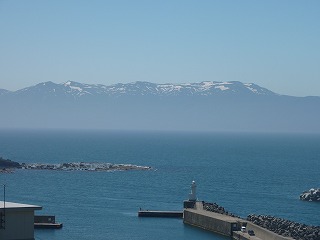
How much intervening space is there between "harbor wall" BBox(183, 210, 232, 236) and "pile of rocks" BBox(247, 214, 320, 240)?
166 centimetres

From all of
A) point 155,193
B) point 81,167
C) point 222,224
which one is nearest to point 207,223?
point 222,224

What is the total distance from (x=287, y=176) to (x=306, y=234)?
153ft

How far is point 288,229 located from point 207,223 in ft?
18.3

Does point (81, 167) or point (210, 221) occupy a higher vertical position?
point (81, 167)

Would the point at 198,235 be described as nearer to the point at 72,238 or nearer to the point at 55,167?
the point at 72,238

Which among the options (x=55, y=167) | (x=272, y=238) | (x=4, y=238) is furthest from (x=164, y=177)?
(x=4, y=238)

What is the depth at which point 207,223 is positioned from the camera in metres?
45.1

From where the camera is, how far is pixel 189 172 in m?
89.1

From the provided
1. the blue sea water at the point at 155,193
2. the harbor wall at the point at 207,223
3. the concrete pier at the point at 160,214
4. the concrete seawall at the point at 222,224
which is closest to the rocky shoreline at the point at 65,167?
the blue sea water at the point at 155,193

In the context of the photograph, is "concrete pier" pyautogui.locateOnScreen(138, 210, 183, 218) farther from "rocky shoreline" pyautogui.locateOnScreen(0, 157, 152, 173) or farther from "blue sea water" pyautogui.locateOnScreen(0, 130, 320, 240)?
"rocky shoreline" pyautogui.locateOnScreen(0, 157, 152, 173)

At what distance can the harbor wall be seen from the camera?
4276 cm

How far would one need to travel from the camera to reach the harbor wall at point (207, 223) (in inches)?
1684

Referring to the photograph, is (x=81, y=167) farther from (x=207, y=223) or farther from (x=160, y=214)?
(x=207, y=223)

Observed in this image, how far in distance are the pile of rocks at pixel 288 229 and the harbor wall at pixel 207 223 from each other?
166 centimetres
